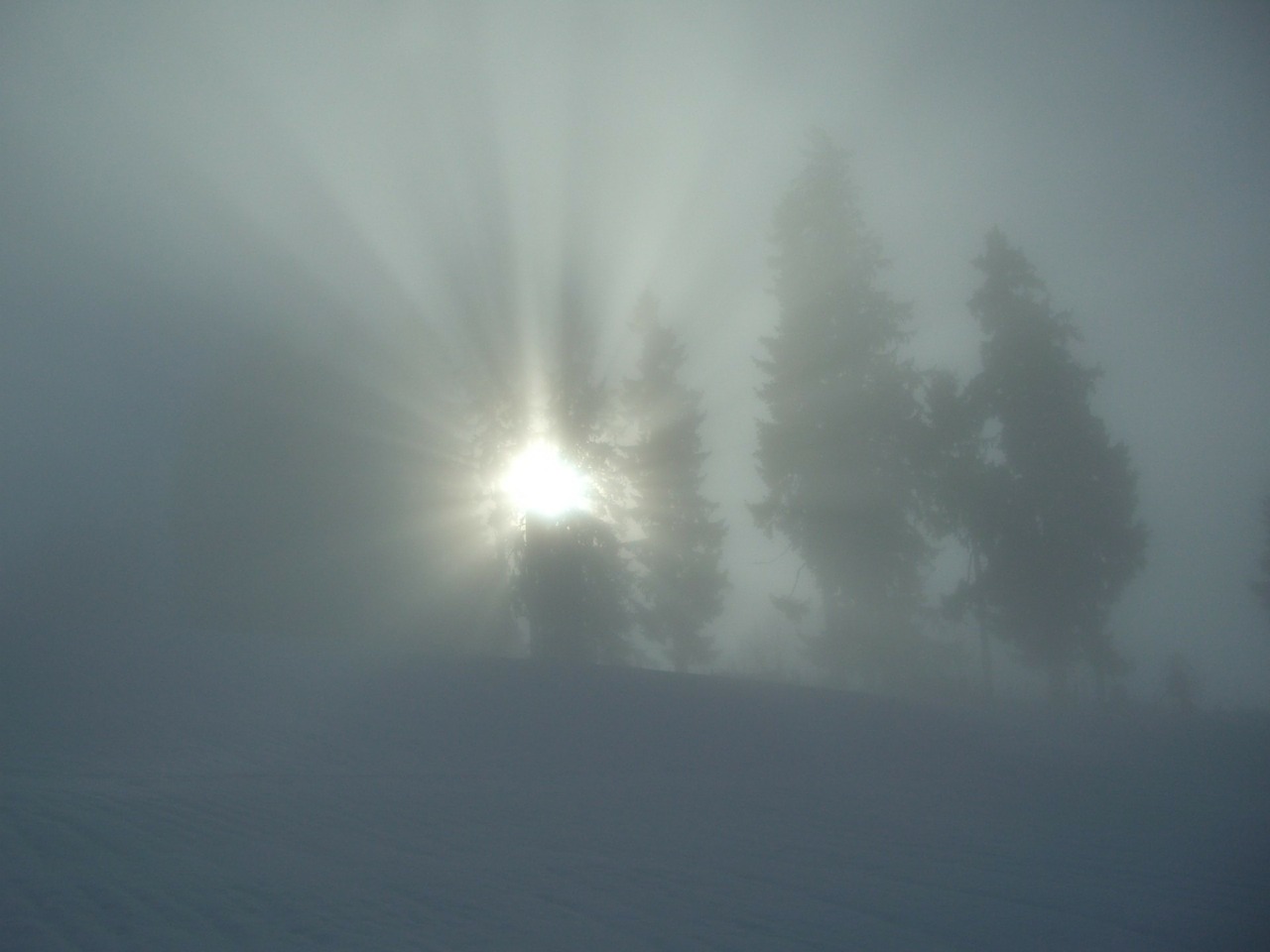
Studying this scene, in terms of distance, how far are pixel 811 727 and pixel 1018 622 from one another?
13601mm

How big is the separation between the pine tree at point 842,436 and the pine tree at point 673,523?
19.2 feet

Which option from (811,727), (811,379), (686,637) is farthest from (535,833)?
(686,637)

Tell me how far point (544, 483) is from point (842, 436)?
11.3 m

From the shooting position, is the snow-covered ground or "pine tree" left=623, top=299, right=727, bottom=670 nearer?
the snow-covered ground

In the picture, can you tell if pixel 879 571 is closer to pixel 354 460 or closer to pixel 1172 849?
pixel 1172 849

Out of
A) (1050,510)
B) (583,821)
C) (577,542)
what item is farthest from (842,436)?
(583,821)

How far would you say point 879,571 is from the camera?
1056 inches

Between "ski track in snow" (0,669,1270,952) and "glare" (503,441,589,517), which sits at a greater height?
"glare" (503,441,589,517)

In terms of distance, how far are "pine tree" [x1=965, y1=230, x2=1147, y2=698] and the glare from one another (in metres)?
13.8

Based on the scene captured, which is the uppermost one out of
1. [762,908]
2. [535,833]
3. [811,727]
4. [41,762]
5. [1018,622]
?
[1018,622]

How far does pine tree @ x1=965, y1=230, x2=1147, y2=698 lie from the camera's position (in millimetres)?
26484

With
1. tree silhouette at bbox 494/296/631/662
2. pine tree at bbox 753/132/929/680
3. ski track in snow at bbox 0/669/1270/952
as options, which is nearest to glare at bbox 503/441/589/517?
tree silhouette at bbox 494/296/631/662

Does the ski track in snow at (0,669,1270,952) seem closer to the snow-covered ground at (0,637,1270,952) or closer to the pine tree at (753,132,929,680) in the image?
the snow-covered ground at (0,637,1270,952)

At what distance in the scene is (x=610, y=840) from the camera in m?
9.05
